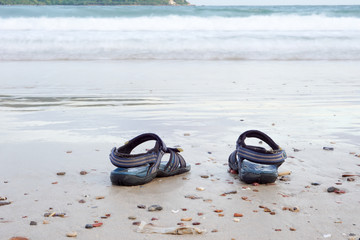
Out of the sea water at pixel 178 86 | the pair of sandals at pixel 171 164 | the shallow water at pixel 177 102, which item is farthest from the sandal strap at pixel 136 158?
the shallow water at pixel 177 102

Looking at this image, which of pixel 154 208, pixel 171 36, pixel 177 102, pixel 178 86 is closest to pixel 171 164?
pixel 154 208

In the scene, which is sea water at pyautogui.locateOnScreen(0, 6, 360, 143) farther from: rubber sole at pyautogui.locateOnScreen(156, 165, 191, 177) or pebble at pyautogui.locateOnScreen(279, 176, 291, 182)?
pebble at pyautogui.locateOnScreen(279, 176, 291, 182)

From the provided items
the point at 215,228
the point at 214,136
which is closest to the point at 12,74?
the point at 214,136

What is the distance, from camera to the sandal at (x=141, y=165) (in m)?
3.51

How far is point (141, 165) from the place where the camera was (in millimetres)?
3609

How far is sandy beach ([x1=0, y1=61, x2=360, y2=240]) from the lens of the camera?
2.85 meters

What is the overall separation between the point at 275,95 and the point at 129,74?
390cm

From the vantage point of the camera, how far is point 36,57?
1475 centimetres

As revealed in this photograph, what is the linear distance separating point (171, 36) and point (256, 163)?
1545cm

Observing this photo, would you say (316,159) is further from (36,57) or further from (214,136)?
(36,57)

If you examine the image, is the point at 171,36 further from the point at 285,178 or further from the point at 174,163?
A: the point at 285,178

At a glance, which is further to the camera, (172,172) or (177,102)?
(177,102)

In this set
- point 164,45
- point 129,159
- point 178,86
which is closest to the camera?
point 129,159

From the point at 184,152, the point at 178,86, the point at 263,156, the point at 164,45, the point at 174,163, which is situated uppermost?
the point at 263,156
